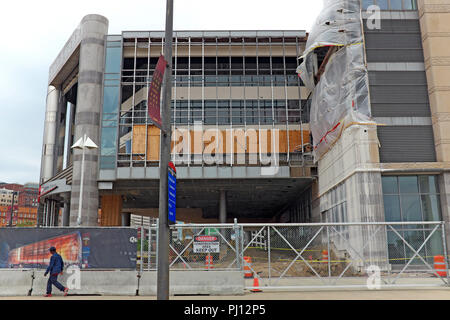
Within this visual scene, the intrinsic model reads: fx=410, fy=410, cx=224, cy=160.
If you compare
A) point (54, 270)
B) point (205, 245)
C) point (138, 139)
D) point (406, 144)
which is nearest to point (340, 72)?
point (406, 144)

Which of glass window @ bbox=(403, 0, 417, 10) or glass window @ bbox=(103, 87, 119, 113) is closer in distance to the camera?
glass window @ bbox=(403, 0, 417, 10)

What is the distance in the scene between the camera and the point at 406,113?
2355 centimetres

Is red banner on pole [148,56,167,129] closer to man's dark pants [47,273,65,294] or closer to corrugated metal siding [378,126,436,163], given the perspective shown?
man's dark pants [47,273,65,294]

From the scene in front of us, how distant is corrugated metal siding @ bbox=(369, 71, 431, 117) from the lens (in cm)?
2355

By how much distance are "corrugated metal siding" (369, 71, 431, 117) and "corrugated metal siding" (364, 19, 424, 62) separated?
98 centimetres

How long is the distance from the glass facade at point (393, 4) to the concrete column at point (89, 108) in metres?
22.0

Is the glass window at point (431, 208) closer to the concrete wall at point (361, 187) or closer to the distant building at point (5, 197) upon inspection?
the concrete wall at point (361, 187)

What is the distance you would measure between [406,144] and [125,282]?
17653mm

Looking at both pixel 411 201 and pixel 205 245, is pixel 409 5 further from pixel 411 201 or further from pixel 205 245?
pixel 205 245

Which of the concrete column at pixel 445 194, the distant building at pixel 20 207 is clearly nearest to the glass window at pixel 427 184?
the concrete column at pixel 445 194

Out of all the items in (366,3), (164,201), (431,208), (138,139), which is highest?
(366,3)

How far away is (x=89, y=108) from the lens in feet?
113

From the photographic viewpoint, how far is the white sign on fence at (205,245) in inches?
518

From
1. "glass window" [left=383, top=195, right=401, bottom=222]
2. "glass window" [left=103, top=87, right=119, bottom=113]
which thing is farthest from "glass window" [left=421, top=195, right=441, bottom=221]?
"glass window" [left=103, top=87, right=119, bottom=113]
